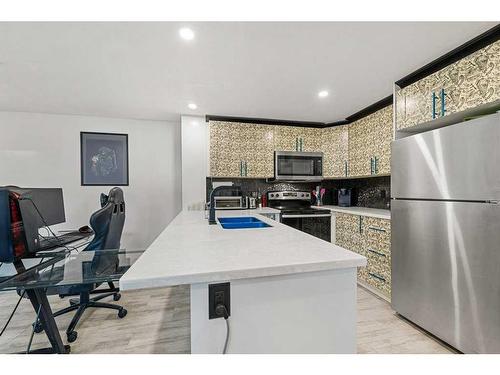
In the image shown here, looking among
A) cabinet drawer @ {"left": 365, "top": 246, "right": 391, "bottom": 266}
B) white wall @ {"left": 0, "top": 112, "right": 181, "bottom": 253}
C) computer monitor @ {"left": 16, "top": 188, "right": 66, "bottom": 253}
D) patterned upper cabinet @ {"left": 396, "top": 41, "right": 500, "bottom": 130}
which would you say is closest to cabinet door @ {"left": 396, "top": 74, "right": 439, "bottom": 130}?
patterned upper cabinet @ {"left": 396, "top": 41, "right": 500, "bottom": 130}

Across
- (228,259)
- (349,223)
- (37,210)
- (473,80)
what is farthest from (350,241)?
(37,210)

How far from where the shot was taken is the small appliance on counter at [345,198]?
3.44 m

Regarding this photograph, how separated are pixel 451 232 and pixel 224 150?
2.65 meters

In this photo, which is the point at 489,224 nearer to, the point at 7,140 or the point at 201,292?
the point at 201,292

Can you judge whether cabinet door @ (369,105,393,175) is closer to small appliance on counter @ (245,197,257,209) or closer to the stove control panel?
the stove control panel

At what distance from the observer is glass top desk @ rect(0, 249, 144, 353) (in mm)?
1195

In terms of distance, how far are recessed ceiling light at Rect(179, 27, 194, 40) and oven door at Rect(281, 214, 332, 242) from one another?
2.33 metres

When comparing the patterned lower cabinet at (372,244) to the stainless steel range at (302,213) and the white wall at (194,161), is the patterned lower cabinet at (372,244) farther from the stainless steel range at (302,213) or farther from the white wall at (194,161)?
the white wall at (194,161)

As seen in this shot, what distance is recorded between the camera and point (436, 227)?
1672 millimetres

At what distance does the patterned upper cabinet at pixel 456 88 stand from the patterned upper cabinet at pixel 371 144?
449 mm

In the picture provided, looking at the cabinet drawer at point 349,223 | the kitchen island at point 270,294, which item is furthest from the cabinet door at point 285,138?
the kitchen island at point 270,294

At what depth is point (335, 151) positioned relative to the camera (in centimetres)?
350

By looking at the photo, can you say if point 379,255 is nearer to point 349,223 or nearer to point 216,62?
point 349,223
